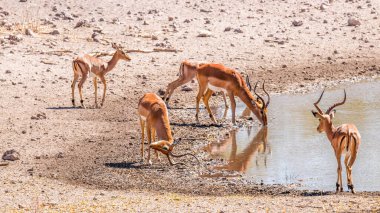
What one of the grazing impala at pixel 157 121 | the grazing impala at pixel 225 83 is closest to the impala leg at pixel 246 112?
the grazing impala at pixel 225 83

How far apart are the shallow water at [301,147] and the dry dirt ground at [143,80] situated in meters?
0.58

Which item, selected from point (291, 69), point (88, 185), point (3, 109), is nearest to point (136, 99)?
point (3, 109)

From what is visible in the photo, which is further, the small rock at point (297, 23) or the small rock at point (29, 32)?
the small rock at point (297, 23)

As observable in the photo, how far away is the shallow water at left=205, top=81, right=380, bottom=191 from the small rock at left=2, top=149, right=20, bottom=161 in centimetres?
342

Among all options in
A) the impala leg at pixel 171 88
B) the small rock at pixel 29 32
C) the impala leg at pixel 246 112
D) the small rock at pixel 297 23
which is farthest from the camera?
the small rock at pixel 297 23

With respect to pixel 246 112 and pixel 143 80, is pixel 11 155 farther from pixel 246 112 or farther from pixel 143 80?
pixel 143 80

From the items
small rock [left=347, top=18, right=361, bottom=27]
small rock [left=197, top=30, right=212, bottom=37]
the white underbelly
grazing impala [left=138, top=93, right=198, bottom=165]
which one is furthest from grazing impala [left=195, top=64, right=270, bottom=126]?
small rock [left=347, top=18, right=361, bottom=27]

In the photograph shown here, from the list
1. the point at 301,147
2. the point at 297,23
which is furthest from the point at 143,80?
the point at 297,23

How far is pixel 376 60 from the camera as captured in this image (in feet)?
78.7

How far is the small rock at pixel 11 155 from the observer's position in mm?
14695

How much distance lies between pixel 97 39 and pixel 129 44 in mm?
837

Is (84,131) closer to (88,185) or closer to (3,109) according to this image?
(3,109)

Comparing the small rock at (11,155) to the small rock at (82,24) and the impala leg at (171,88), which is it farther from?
the small rock at (82,24)

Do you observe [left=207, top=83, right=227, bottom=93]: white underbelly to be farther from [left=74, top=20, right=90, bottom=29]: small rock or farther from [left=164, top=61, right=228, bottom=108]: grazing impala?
[left=74, top=20, right=90, bottom=29]: small rock
